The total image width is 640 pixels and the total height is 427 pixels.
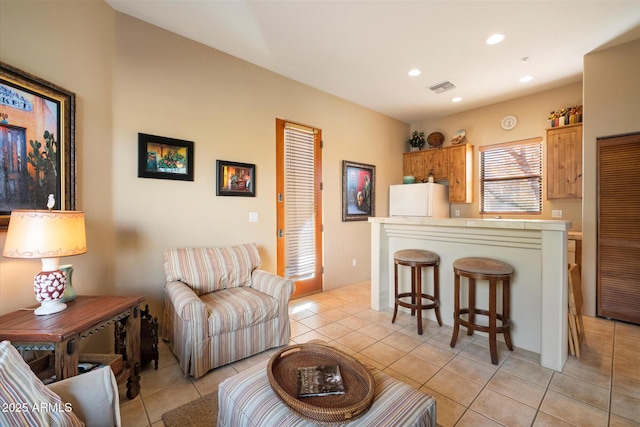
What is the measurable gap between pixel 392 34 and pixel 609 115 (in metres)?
2.59

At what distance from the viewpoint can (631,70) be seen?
2850 mm

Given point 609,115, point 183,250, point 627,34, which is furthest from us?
point 609,115

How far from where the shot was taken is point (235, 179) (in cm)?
313

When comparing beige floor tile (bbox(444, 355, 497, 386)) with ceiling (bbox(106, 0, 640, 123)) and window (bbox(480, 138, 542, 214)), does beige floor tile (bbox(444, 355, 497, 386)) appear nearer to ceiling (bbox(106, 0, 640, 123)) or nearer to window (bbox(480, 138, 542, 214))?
ceiling (bbox(106, 0, 640, 123))

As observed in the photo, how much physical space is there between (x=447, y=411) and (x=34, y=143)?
313cm

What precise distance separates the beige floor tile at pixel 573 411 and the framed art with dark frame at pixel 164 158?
3.38 metres

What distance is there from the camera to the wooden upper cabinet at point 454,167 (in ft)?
15.2

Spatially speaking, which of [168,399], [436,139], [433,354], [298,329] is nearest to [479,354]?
[433,354]

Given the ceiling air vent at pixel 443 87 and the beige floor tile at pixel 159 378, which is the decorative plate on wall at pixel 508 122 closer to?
the ceiling air vent at pixel 443 87

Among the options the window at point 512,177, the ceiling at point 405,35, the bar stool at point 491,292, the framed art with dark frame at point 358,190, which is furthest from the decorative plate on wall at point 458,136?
the bar stool at point 491,292

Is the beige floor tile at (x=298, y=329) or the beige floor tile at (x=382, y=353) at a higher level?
the beige floor tile at (x=382, y=353)

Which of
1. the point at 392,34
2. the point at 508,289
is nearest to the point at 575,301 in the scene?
the point at 508,289

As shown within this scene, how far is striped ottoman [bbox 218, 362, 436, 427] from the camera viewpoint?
1074 millimetres

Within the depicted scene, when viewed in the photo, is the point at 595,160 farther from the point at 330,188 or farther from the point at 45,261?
the point at 45,261
